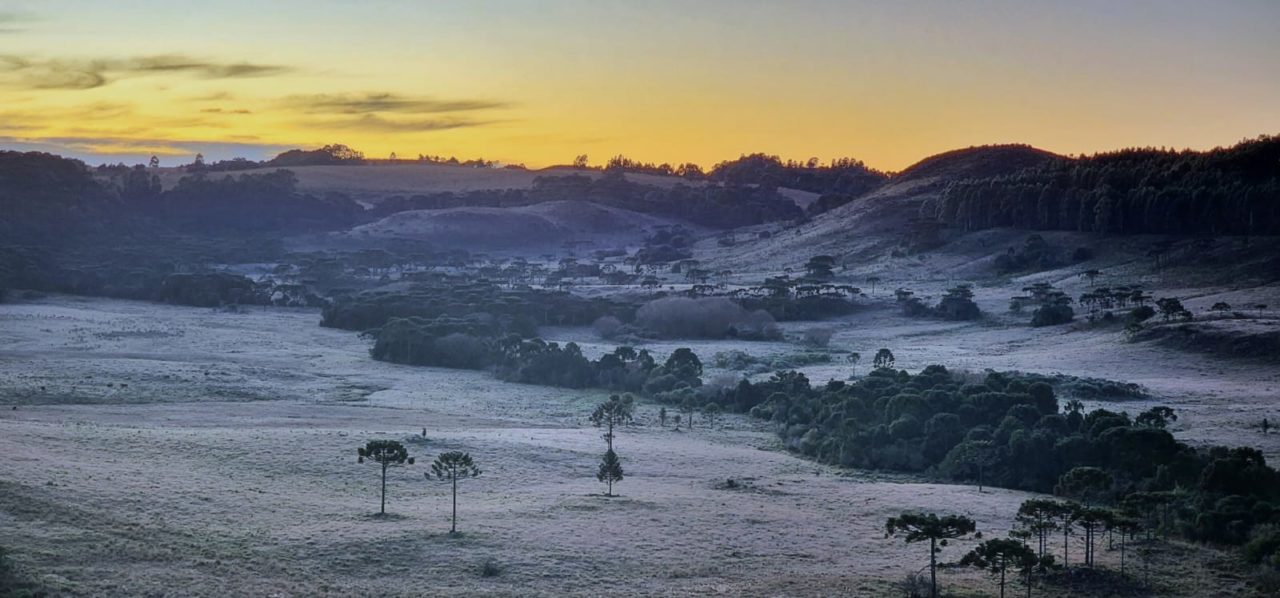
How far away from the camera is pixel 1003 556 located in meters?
37.2

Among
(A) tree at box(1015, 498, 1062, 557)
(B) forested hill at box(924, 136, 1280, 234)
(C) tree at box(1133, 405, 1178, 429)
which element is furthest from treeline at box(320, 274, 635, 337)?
(A) tree at box(1015, 498, 1062, 557)

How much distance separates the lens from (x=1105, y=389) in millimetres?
73312

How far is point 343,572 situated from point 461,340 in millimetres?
64065

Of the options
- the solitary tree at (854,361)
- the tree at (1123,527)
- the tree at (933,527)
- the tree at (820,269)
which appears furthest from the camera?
the tree at (820,269)

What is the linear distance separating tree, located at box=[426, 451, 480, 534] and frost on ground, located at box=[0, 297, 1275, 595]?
22.8 inches

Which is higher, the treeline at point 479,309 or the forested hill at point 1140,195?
the forested hill at point 1140,195

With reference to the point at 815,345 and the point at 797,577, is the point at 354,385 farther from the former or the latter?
the point at 797,577

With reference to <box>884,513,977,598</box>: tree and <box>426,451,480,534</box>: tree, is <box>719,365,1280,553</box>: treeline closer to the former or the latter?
<box>884,513,977,598</box>: tree

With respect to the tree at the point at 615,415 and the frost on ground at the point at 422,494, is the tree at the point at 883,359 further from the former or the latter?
the tree at the point at 615,415

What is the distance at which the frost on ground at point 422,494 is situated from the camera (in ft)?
121

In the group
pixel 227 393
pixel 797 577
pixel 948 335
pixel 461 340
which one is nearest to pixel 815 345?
pixel 948 335

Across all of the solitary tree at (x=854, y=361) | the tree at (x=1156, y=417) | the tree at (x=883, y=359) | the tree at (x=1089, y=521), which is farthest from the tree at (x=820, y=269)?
the tree at (x=1089, y=521)

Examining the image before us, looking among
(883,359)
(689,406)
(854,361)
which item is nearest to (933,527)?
(689,406)

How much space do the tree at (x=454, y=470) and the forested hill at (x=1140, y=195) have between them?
3878 inches
